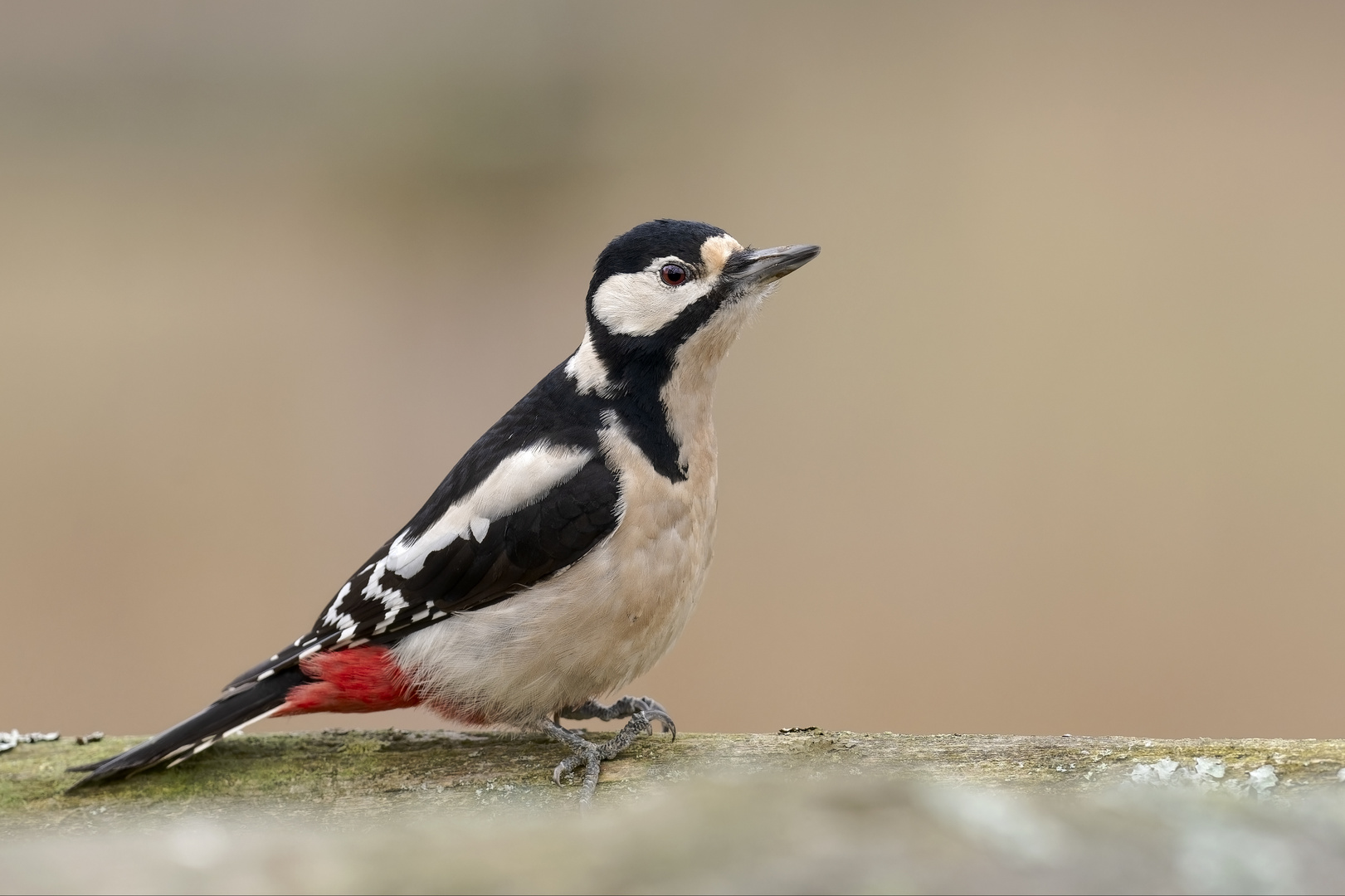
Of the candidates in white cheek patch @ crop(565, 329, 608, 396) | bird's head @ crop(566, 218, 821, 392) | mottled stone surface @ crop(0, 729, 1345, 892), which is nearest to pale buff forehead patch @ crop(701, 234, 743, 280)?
bird's head @ crop(566, 218, 821, 392)

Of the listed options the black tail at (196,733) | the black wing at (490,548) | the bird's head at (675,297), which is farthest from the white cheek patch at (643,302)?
the black tail at (196,733)

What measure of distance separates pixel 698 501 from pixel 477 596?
0.38 metres

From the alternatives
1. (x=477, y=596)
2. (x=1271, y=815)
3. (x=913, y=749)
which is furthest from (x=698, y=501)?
(x=1271, y=815)

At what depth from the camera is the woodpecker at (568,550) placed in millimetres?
1790

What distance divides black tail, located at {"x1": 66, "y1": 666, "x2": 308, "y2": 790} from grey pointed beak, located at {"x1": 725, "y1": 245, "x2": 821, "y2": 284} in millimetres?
988

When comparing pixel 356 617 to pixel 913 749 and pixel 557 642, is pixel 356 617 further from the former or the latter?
pixel 913 749

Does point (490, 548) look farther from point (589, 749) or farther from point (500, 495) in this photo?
point (589, 749)

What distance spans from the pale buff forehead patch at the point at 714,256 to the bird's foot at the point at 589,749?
2.38ft

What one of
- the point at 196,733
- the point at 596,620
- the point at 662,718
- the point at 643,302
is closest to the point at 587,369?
the point at 643,302

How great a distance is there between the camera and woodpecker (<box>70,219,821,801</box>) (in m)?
1.79

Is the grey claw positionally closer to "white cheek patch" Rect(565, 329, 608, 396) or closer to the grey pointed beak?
"white cheek patch" Rect(565, 329, 608, 396)

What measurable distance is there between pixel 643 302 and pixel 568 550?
44 centimetres

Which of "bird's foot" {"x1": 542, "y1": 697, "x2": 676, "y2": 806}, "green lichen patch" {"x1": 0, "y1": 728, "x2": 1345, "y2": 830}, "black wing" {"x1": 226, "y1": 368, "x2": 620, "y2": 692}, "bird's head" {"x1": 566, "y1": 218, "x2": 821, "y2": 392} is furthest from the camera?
"bird's head" {"x1": 566, "y1": 218, "x2": 821, "y2": 392}

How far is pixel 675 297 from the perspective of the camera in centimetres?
194
